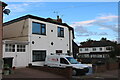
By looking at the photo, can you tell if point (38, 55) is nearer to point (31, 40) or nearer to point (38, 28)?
point (31, 40)

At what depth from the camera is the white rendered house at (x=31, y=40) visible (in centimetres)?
1912

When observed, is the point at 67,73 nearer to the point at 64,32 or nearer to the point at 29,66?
the point at 29,66

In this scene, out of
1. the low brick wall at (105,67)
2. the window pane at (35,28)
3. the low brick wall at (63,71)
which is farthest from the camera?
the window pane at (35,28)

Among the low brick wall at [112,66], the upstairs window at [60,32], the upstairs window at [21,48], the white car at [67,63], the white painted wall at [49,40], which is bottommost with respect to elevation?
the low brick wall at [112,66]

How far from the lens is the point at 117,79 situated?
14844mm

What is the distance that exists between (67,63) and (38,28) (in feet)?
23.9

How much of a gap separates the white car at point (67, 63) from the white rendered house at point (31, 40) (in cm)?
276

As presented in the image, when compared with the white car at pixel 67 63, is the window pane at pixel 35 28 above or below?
above

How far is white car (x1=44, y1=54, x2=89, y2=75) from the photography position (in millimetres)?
16250

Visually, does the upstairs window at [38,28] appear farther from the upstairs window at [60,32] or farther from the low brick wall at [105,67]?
the low brick wall at [105,67]

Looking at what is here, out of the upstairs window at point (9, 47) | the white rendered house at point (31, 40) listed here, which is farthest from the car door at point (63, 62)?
the upstairs window at point (9, 47)

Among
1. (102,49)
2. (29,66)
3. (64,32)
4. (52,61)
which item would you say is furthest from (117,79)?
(102,49)

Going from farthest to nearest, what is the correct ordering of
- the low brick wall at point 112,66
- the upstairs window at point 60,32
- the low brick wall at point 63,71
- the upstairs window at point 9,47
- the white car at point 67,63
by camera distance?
the upstairs window at point 60,32, the low brick wall at point 112,66, the upstairs window at point 9,47, the white car at point 67,63, the low brick wall at point 63,71

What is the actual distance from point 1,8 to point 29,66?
7739 mm
